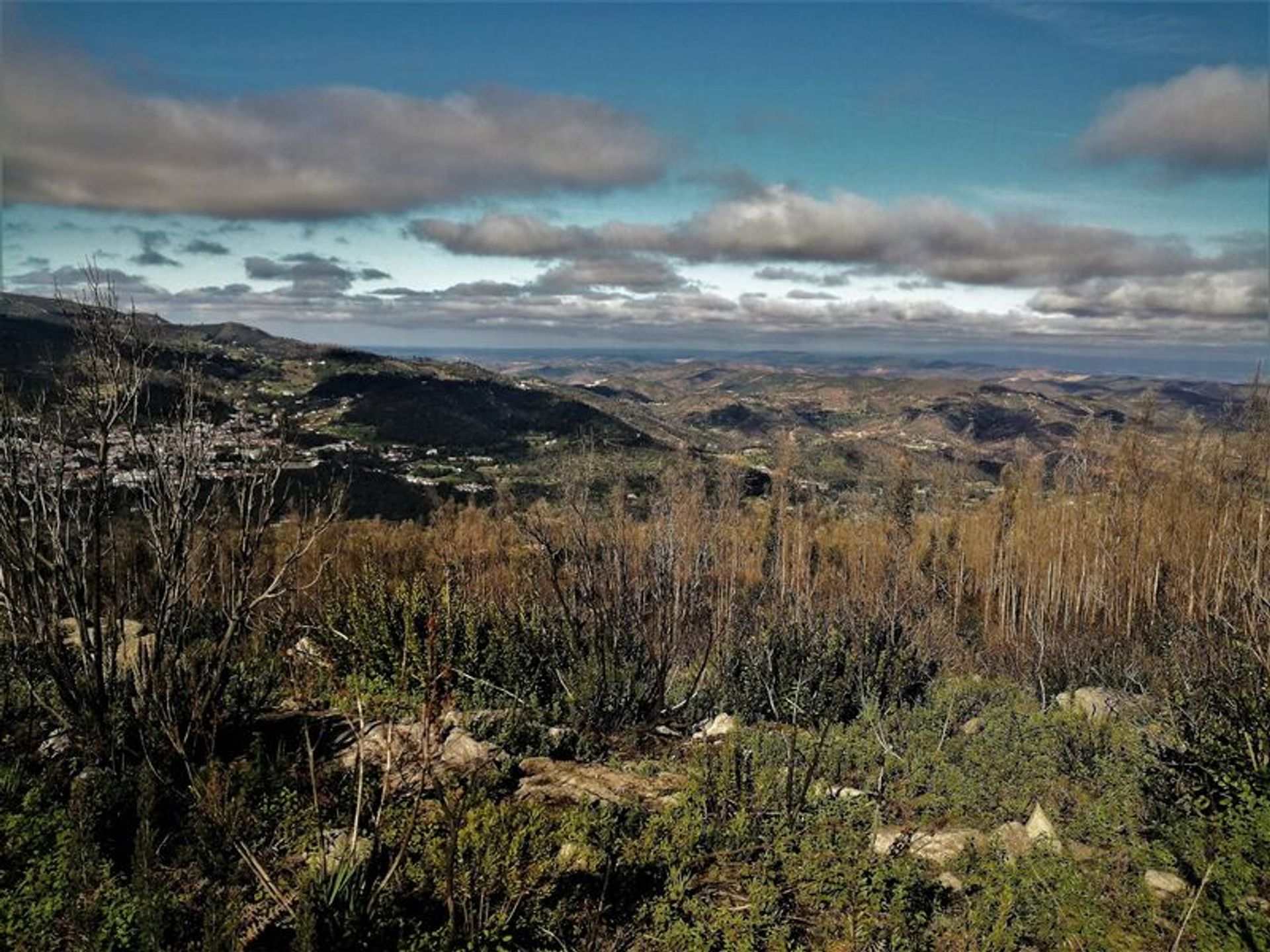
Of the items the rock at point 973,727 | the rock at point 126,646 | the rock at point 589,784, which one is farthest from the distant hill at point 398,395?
the rock at point 589,784

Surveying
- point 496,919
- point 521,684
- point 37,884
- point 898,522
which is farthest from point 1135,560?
point 37,884

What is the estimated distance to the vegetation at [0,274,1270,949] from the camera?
4.57m

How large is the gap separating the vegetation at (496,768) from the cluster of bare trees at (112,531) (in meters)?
0.05

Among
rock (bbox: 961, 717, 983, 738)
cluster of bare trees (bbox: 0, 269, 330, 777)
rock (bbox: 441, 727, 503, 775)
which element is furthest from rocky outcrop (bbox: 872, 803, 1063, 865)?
cluster of bare trees (bbox: 0, 269, 330, 777)

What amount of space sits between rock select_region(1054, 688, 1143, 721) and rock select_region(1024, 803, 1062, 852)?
5.13 m

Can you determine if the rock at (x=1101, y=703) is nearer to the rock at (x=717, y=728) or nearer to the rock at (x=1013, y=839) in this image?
the rock at (x=1013, y=839)

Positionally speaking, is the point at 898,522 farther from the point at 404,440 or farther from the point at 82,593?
the point at 404,440

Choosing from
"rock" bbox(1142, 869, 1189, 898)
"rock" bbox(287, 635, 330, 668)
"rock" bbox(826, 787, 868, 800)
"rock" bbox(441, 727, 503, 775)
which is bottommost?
"rock" bbox(826, 787, 868, 800)

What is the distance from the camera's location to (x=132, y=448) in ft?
20.6

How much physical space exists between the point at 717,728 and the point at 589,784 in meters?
3.64

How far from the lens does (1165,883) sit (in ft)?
18.8

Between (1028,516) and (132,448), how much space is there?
42970mm

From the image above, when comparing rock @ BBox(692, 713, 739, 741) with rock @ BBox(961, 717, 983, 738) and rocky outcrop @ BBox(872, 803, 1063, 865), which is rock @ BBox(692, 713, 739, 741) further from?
rock @ BBox(961, 717, 983, 738)

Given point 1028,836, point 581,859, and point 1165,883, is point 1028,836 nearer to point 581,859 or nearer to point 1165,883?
point 1165,883
